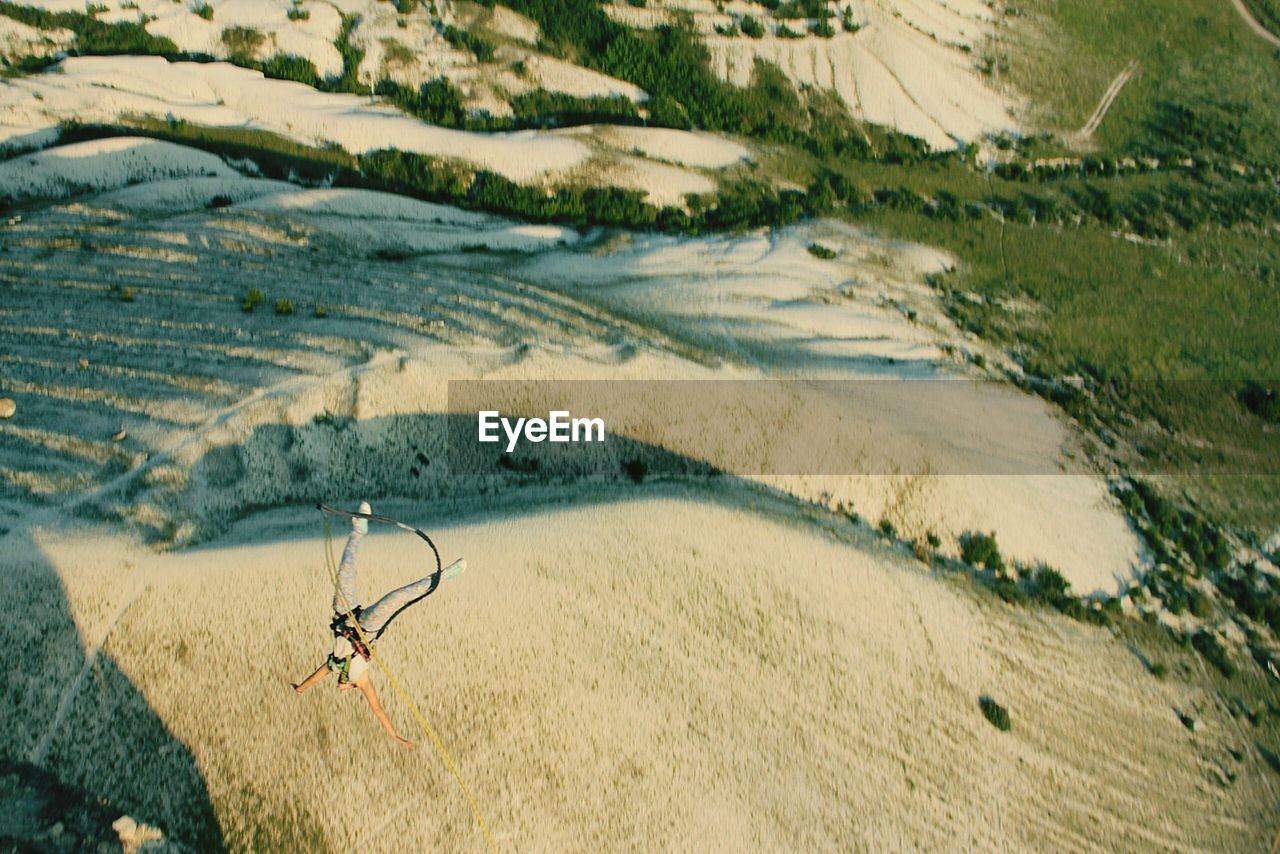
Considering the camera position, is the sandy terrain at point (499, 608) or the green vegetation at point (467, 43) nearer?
the sandy terrain at point (499, 608)

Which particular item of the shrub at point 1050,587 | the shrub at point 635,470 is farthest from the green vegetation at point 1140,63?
the shrub at point 635,470

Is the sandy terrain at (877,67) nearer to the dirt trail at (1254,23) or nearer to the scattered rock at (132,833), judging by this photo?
the dirt trail at (1254,23)

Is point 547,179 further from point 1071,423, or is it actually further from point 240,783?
point 240,783

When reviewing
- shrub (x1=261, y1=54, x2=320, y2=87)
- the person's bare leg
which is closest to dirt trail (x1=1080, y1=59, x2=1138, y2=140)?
shrub (x1=261, y1=54, x2=320, y2=87)

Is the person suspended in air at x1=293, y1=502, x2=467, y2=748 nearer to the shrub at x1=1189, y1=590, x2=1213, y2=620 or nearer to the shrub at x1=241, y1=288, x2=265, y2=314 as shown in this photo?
the shrub at x1=241, y1=288, x2=265, y2=314

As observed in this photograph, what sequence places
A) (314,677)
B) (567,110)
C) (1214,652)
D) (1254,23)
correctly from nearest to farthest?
(314,677)
(1214,652)
(567,110)
(1254,23)

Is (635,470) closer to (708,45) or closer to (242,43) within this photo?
(708,45)

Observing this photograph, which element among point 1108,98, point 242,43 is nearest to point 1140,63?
point 1108,98
